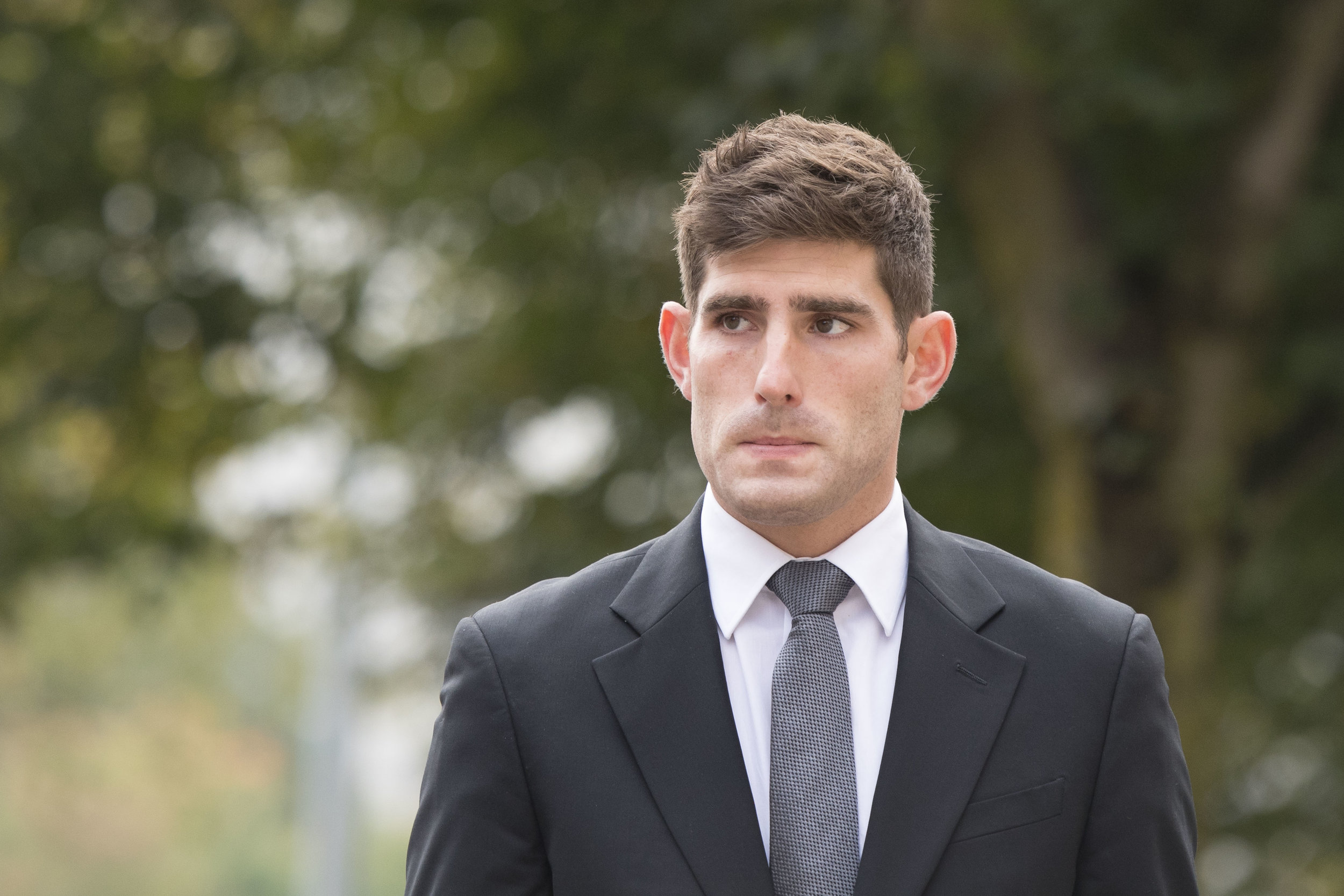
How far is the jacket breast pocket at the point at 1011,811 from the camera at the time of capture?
2613 millimetres

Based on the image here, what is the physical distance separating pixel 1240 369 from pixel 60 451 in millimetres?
7263

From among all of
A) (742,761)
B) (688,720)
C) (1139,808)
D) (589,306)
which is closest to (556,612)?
(688,720)

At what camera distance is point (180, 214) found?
9.49 m

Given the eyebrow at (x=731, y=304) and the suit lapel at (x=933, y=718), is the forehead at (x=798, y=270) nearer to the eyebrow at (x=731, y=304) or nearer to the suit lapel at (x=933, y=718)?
the eyebrow at (x=731, y=304)

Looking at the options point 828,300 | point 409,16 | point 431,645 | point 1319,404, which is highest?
point 409,16

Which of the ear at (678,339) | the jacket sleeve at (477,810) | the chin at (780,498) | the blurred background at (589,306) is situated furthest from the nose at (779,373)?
the blurred background at (589,306)

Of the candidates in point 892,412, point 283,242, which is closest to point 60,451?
point 283,242

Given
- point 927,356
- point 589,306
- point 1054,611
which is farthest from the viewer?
point 589,306

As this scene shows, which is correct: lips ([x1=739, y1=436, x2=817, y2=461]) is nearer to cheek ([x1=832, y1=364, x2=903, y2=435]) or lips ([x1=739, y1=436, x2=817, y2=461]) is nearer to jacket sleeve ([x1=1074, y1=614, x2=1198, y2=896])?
cheek ([x1=832, y1=364, x2=903, y2=435])

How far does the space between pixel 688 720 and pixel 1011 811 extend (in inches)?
20.8

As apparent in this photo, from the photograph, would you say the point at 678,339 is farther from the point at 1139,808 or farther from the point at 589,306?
the point at 589,306

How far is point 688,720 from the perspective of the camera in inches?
106

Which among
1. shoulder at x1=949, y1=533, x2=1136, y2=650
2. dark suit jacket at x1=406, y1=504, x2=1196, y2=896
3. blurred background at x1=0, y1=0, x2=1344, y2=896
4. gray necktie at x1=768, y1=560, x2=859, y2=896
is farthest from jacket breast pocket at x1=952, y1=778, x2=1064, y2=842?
blurred background at x1=0, y1=0, x2=1344, y2=896

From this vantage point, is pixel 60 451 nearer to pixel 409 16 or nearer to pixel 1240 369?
pixel 409 16
